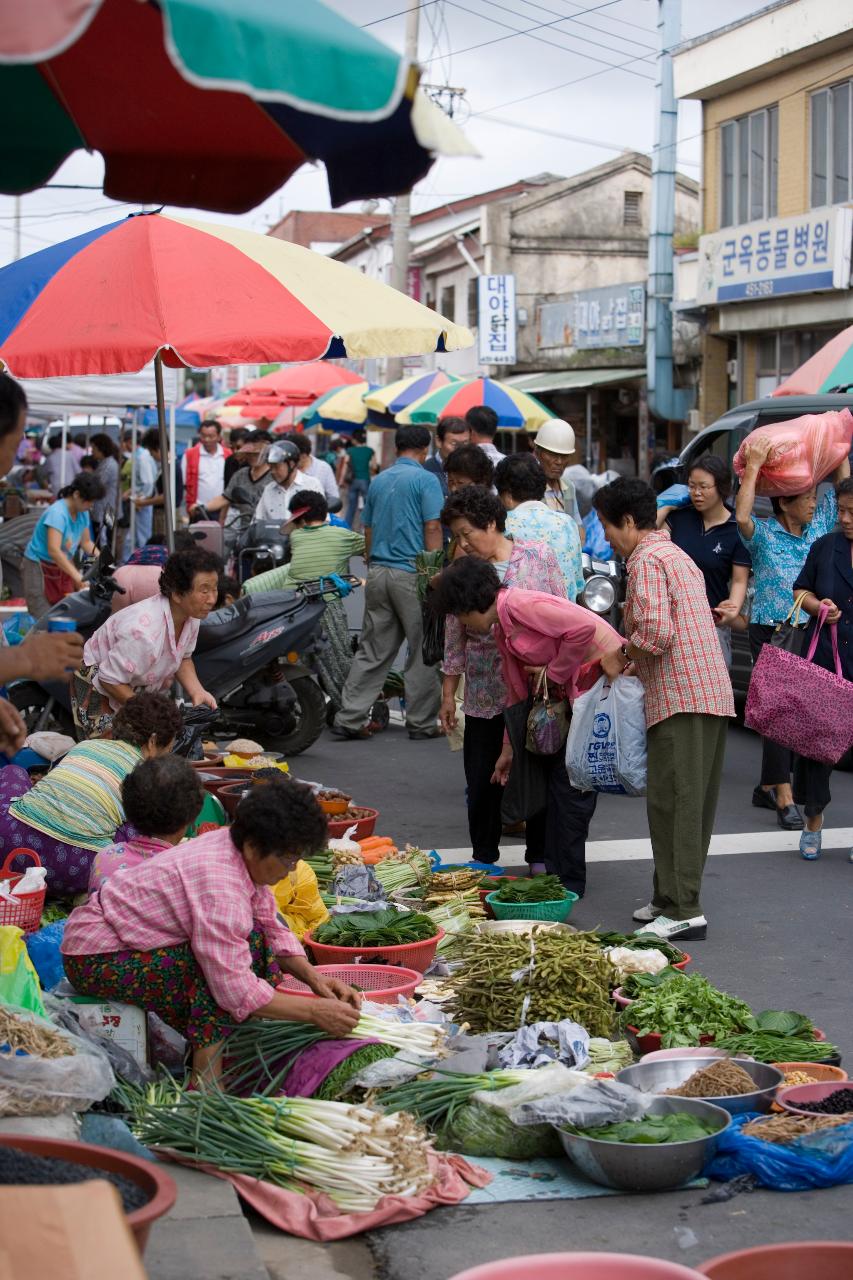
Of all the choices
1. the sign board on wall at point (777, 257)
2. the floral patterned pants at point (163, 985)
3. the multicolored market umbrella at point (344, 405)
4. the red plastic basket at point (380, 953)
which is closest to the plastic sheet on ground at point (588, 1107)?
the floral patterned pants at point (163, 985)

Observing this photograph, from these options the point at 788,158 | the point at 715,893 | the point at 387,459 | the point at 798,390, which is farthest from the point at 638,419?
the point at 715,893

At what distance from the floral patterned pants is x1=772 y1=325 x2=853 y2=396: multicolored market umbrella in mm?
8360

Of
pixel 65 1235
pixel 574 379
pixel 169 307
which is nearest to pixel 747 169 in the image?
pixel 574 379

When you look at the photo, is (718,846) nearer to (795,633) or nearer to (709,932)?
(795,633)

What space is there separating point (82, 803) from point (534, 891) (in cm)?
196

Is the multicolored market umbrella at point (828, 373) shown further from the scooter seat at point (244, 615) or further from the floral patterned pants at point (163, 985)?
the floral patterned pants at point (163, 985)

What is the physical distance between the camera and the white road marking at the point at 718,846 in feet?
26.8

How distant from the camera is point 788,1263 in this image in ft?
11.0

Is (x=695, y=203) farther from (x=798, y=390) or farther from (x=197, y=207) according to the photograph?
(x=197, y=207)

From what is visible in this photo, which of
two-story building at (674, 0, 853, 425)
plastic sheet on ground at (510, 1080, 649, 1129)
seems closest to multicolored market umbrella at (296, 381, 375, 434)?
two-story building at (674, 0, 853, 425)

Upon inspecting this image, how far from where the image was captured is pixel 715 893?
7.52 m

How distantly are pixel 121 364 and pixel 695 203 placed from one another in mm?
34447

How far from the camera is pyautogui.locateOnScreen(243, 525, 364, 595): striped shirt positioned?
36.0ft

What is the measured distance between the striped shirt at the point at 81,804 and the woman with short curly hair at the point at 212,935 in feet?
3.96
